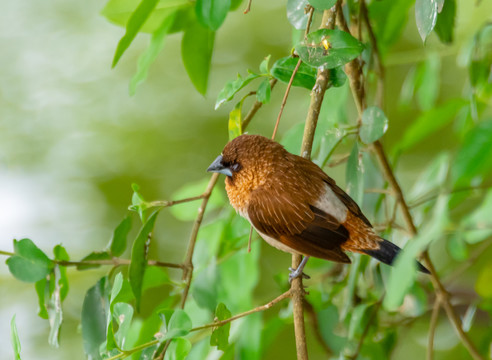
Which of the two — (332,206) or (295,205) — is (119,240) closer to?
(295,205)

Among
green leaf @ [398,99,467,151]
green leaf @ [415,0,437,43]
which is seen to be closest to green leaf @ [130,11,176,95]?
green leaf @ [415,0,437,43]

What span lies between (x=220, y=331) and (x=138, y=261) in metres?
0.32

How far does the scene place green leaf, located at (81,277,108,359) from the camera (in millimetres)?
1743

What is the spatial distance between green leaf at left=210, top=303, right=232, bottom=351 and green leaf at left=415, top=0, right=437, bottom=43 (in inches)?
29.9

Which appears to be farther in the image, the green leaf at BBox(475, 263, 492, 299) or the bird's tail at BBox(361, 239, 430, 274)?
the green leaf at BBox(475, 263, 492, 299)

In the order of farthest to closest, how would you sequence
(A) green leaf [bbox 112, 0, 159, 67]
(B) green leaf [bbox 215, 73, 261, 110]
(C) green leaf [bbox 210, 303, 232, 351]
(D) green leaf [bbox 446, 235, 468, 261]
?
1. (D) green leaf [bbox 446, 235, 468, 261]
2. (A) green leaf [bbox 112, 0, 159, 67]
3. (B) green leaf [bbox 215, 73, 261, 110]
4. (C) green leaf [bbox 210, 303, 232, 351]

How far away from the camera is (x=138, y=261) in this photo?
1721 millimetres

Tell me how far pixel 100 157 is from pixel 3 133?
2.87ft

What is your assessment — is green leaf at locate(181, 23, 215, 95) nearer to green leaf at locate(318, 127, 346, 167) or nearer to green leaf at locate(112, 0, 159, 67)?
green leaf at locate(112, 0, 159, 67)

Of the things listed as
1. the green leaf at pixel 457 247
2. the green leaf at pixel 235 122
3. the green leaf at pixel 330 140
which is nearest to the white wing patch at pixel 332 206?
the green leaf at pixel 330 140

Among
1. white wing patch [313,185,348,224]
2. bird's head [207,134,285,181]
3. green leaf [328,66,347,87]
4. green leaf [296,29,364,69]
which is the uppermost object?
green leaf [296,29,364,69]

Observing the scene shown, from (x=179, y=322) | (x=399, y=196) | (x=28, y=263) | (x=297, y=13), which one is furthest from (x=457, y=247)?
(x=28, y=263)

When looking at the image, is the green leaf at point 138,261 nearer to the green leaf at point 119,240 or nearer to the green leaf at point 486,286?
the green leaf at point 119,240

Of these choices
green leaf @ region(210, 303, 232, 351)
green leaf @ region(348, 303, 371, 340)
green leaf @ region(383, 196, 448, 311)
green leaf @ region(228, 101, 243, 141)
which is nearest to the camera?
green leaf @ region(383, 196, 448, 311)
